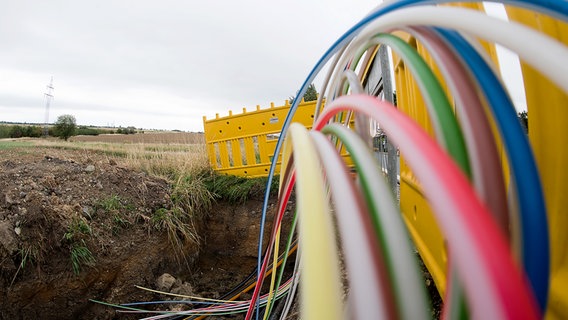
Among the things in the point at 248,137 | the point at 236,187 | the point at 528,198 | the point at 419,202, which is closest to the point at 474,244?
the point at 528,198

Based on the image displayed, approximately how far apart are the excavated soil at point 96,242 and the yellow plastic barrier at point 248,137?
0.52m

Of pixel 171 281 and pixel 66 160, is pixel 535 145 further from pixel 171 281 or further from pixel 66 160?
pixel 66 160

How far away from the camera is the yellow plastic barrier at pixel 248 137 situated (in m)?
3.59

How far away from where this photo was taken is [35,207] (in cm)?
237

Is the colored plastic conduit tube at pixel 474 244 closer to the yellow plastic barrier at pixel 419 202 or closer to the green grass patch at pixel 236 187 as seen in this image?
the yellow plastic barrier at pixel 419 202

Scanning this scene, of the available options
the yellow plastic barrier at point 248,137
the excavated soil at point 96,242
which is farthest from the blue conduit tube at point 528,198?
the yellow plastic barrier at point 248,137

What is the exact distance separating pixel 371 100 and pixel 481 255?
28 cm

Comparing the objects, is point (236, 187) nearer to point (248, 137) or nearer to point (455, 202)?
point (248, 137)

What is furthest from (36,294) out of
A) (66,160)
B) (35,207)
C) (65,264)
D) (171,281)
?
(66,160)

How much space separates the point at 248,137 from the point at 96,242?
1784 mm

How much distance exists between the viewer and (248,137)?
371cm

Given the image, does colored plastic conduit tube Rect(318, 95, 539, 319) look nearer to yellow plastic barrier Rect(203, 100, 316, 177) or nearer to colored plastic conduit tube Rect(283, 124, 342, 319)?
colored plastic conduit tube Rect(283, 124, 342, 319)

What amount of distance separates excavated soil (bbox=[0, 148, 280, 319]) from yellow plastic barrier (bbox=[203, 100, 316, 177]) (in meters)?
0.52

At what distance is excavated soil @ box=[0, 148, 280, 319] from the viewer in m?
2.27
